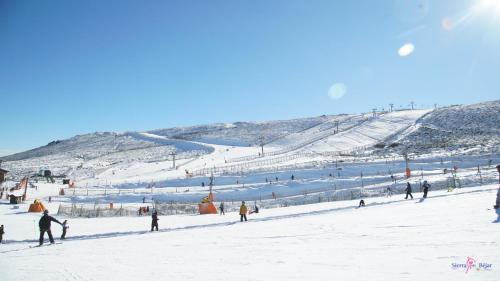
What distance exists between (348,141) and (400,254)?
85.4m

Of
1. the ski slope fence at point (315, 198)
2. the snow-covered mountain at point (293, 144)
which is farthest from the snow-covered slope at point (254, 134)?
the ski slope fence at point (315, 198)

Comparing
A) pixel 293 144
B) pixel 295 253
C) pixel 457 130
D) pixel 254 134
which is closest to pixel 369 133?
pixel 457 130

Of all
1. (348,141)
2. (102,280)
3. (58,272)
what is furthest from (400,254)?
(348,141)

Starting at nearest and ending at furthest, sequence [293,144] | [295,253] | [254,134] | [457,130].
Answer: [295,253], [457,130], [293,144], [254,134]

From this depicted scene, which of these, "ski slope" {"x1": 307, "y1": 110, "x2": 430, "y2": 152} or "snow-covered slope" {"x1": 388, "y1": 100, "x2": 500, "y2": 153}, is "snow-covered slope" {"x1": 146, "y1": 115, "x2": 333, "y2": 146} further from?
"snow-covered slope" {"x1": 388, "y1": 100, "x2": 500, "y2": 153}

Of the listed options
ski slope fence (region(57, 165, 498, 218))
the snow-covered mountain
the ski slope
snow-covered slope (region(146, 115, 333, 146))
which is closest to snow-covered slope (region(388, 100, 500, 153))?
the snow-covered mountain

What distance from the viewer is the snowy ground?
7.43m

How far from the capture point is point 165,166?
7256cm

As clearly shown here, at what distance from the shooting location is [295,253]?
31.9 feet

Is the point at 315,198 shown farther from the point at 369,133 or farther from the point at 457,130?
the point at 369,133

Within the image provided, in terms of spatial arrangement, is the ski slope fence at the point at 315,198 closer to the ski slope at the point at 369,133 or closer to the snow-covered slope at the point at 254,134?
the ski slope at the point at 369,133

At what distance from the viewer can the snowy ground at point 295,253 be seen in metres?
7.43

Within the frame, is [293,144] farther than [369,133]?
No

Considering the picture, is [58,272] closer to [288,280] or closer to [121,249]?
[121,249]
